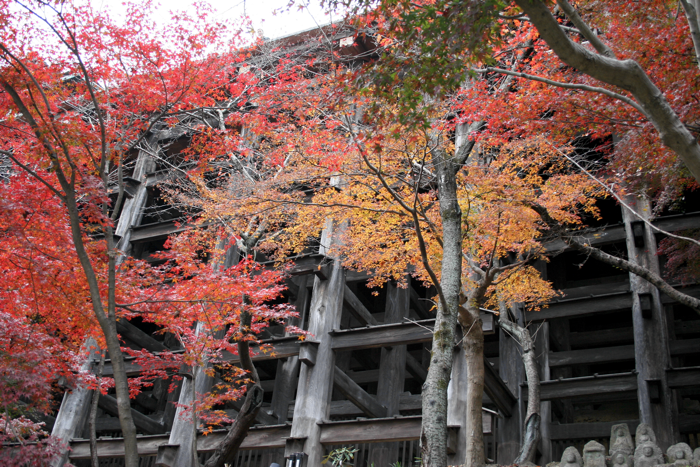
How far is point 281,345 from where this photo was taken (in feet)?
Result: 49.4

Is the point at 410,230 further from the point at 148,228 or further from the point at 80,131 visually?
Result: the point at 148,228

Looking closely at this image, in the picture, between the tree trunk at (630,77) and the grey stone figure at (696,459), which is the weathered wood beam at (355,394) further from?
the tree trunk at (630,77)

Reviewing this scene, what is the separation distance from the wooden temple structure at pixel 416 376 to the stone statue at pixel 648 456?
8.67 feet

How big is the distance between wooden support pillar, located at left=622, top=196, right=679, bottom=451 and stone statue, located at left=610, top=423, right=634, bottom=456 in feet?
13.3

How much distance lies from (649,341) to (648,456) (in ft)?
20.3

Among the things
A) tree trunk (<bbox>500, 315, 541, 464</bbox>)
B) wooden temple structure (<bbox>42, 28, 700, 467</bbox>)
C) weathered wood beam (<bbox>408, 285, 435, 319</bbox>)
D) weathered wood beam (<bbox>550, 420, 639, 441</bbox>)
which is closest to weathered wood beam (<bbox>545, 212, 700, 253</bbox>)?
wooden temple structure (<bbox>42, 28, 700, 467</bbox>)

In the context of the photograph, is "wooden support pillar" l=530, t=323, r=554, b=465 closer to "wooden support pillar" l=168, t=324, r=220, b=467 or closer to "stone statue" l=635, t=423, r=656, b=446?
"stone statue" l=635, t=423, r=656, b=446

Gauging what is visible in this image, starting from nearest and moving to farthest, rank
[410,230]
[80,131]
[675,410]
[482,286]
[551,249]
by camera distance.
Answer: [80,131] < [482,286] < [410,230] < [675,410] < [551,249]

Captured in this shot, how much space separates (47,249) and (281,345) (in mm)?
6774

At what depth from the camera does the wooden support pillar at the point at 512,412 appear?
575 inches

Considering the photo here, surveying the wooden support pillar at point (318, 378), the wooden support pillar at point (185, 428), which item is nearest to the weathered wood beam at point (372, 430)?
the wooden support pillar at point (318, 378)

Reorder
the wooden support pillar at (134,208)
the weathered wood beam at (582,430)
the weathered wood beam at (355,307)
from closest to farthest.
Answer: the weathered wood beam at (582,430), the weathered wood beam at (355,307), the wooden support pillar at (134,208)

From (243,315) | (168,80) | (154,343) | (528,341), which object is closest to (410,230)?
(528,341)

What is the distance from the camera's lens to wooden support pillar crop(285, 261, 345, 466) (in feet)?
42.9
